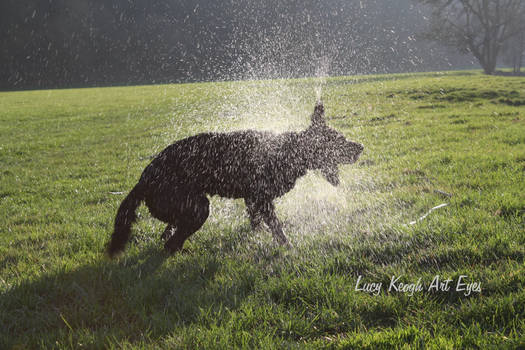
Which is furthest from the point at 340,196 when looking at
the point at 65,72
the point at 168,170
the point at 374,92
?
the point at 65,72

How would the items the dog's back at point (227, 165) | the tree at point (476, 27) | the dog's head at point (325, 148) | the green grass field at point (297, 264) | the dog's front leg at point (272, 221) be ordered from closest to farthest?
the green grass field at point (297, 264), the dog's back at point (227, 165), the dog's front leg at point (272, 221), the dog's head at point (325, 148), the tree at point (476, 27)

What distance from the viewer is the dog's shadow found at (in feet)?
7.74

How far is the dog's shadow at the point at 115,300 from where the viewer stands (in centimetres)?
236

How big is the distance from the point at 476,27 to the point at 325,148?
3953cm

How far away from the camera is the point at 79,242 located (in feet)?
12.2

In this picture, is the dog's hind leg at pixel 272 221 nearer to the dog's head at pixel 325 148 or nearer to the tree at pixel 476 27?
the dog's head at pixel 325 148

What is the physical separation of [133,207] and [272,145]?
147cm

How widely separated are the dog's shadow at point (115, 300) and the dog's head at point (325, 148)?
167cm

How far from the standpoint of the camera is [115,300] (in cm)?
270

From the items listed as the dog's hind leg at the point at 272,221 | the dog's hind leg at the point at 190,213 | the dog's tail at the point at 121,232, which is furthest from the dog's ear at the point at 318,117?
the dog's tail at the point at 121,232

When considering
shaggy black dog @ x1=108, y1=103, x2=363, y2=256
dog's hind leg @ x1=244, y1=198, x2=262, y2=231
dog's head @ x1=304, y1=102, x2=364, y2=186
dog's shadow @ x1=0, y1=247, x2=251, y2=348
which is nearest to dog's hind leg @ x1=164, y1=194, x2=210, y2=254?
shaggy black dog @ x1=108, y1=103, x2=363, y2=256

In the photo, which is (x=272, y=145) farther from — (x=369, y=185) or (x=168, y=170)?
(x=369, y=185)

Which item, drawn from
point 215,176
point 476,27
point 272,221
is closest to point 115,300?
point 215,176

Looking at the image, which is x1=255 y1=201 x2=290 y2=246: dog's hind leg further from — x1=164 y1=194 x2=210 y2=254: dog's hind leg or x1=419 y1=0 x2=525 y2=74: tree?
x1=419 y1=0 x2=525 y2=74: tree
